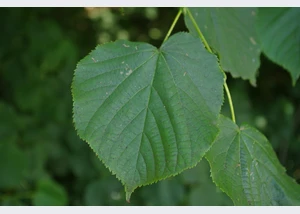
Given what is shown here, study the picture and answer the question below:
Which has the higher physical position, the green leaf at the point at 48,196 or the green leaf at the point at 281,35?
the green leaf at the point at 281,35

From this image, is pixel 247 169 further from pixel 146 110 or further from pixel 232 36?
pixel 232 36

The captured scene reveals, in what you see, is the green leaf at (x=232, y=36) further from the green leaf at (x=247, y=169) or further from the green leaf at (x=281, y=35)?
the green leaf at (x=247, y=169)

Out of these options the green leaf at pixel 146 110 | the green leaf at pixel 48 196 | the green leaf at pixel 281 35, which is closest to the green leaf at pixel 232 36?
the green leaf at pixel 281 35

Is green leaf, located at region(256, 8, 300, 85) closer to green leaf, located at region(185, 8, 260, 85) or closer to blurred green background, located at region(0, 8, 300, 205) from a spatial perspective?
green leaf, located at region(185, 8, 260, 85)

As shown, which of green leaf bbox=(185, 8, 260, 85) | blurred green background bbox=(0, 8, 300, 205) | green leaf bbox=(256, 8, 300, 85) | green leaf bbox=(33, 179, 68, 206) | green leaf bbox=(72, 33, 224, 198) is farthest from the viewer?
blurred green background bbox=(0, 8, 300, 205)

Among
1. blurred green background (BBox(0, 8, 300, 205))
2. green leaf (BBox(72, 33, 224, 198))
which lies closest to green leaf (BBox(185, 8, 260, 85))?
green leaf (BBox(72, 33, 224, 198))
